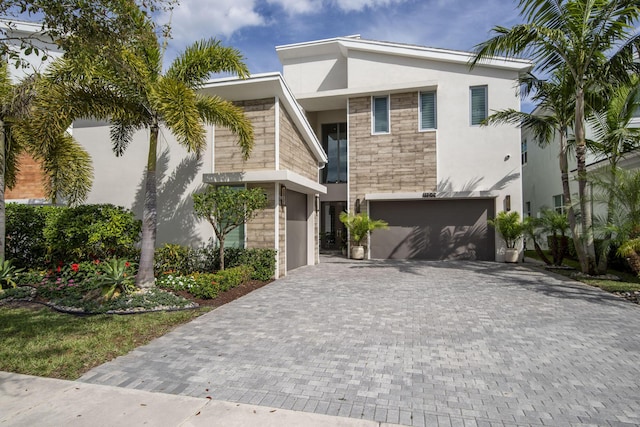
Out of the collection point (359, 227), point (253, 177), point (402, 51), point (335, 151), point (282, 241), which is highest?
point (402, 51)

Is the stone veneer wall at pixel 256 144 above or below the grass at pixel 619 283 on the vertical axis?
above

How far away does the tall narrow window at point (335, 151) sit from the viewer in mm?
19055

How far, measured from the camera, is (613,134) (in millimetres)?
10539

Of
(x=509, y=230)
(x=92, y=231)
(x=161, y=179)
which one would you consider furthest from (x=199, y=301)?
(x=509, y=230)

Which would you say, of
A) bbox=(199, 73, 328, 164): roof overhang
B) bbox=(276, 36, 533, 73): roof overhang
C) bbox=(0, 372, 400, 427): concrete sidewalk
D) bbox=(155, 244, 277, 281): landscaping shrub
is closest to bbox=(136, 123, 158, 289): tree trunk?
bbox=(155, 244, 277, 281): landscaping shrub

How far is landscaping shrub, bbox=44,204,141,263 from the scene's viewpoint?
863 cm

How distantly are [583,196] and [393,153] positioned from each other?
7383mm

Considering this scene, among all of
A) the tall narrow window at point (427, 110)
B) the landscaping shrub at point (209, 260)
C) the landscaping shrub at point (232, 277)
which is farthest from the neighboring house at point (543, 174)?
the landscaping shrub at point (232, 277)

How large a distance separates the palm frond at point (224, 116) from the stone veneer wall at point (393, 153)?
806 centimetres

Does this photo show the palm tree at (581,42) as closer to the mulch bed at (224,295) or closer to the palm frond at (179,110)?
the palm frond at (179,110)

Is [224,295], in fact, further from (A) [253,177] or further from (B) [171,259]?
(A) [253,177]

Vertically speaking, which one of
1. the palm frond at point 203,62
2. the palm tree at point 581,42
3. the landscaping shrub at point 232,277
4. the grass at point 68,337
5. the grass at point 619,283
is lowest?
the grass at point 68,337

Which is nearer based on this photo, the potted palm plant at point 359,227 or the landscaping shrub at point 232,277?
the landscaping shrub at point 232,277

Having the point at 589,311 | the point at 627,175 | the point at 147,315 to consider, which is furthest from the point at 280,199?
the point at 627,175
